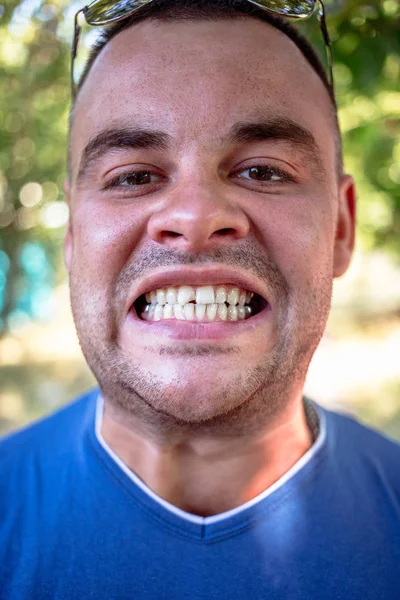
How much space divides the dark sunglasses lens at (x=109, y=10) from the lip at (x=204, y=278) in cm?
94

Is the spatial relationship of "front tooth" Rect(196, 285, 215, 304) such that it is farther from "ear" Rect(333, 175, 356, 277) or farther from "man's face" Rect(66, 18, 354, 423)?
"ear" Rect(333, 175, 356, 277)

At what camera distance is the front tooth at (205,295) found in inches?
59.9

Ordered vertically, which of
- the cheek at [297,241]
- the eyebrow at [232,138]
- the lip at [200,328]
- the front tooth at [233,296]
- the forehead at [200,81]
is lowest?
the lip at [200,328]

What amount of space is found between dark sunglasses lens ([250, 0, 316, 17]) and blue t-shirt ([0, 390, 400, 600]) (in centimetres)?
153

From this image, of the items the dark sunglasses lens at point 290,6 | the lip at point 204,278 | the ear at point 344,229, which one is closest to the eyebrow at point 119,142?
the lip at point 204,278

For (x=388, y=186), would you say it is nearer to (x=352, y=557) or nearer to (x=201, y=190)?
(x=201, y=190)

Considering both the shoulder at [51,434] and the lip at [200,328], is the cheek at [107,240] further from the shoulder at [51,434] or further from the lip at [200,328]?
the shoulder at [51,434]

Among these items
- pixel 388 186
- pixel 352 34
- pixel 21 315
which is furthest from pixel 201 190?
pixel 21 315

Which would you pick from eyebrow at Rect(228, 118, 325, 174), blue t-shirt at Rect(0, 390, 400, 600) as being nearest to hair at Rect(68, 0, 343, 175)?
eyebrow at Rect(228, 118, 325, 174)

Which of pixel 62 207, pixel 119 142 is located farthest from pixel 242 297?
pixel 62 207

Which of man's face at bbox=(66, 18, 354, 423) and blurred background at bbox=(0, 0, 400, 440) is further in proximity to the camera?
blurred background at bbox=(0, 0, 400, 440)

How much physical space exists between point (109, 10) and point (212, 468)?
1621 mm

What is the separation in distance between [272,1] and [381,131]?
1813mm

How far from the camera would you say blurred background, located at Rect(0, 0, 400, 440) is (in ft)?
8.87
